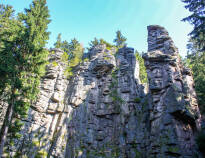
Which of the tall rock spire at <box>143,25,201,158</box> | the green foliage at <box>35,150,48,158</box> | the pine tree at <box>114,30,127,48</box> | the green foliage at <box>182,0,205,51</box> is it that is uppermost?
the pine tree at <box>114,30,127,48</box>

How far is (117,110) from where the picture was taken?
2144 centimetres

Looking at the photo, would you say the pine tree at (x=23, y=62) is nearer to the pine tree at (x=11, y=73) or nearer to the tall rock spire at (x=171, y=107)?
the pine tree at (x=11, y=73)

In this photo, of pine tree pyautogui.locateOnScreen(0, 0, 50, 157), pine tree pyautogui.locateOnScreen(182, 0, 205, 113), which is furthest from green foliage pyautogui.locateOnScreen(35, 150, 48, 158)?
pine tree pyautogui.locateOnScreen(182, 0, 205, 113)

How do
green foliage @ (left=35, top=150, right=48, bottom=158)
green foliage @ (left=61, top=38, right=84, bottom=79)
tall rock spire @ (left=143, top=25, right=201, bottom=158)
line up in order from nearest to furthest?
tall rock spire @ (left=143, top=25, right=201, bottom=158)
green foliage @ (left=35, top=150, right=48, bottom=158)
green foliage @ (left=61, top=38, right=84, bottom=79)

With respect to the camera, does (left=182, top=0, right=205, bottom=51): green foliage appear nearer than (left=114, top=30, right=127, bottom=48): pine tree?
Yes

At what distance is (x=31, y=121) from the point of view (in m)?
19.1

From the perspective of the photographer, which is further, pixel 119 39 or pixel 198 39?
pixel 119 39

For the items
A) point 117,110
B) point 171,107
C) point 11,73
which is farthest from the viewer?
point 117,110

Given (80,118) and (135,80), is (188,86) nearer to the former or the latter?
(135,80)

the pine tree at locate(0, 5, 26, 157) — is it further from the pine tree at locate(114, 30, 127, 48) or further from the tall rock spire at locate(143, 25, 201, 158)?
the pine tree at locate(114, 30, 127, 48)

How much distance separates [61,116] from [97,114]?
194 inches

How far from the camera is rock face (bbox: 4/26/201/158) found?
598 inches

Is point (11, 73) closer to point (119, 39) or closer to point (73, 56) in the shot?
point (73, 56)

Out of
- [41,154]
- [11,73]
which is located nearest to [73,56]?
[11,73]
